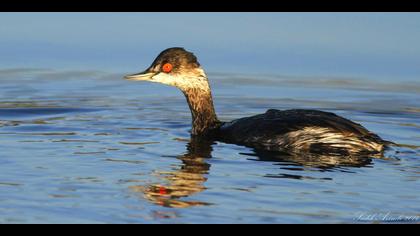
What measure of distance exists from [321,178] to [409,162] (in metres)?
1.31

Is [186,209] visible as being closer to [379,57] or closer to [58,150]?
[58,150]

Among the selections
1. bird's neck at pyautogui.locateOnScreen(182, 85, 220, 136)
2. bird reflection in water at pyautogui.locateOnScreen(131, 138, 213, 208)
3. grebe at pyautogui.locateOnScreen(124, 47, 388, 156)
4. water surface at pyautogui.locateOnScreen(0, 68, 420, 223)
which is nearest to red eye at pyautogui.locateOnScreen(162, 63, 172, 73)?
grebe at pyautogui.locateOnScreen(124, 47, 388, 156)

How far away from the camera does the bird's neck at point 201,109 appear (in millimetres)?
13539

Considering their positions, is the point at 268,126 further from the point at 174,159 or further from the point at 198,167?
the point at 198,167

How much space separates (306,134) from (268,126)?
1.58 feet

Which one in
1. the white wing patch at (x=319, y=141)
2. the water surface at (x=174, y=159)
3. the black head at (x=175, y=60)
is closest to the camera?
the water surface at (x=174, y=159)

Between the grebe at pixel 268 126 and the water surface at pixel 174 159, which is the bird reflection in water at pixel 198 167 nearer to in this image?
the water surface at pixel 174 159

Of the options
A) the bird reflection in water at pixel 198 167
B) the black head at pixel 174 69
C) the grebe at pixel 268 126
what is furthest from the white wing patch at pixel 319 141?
the black head at pixel 174 69

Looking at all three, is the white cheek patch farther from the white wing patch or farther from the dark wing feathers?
the white wing patch

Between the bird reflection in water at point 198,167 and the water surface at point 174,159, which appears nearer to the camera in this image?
the water surface at point 174,159

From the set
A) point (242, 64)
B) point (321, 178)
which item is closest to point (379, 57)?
point (242, 64)

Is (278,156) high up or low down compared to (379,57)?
down

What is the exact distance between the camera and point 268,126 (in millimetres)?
12531
